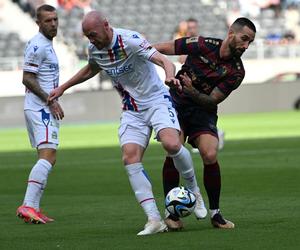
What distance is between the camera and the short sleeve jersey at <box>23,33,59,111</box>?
36.3 ft

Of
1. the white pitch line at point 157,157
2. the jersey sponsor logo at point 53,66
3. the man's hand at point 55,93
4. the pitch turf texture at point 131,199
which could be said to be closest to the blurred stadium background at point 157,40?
the pitch turf texture at point 131,199

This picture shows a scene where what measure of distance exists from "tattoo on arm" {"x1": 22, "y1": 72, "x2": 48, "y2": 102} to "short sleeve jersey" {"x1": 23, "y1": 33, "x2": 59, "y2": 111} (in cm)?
5

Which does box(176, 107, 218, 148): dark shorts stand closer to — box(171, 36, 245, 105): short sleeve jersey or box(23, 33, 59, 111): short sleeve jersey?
box(171, 36, 245, 105): short sleeve jersey

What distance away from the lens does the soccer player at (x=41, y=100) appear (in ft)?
35.9

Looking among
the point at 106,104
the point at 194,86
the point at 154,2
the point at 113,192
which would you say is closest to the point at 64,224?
the point at 194,86

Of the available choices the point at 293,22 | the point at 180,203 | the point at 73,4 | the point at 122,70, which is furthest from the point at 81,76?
the point at 293,22

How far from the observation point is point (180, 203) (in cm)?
953

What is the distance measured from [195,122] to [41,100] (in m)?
1.90

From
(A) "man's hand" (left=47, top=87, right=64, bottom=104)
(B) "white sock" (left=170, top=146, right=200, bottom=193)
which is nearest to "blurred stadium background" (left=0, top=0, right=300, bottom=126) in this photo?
(A) "man's hand" (left=47, top=87, right=64, bottom=104)

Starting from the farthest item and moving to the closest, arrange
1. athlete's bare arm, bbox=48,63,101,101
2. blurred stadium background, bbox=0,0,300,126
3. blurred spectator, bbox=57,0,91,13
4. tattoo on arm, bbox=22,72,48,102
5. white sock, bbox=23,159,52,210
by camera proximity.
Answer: blurred spectator, bbox=57,0,91,13 < blurred stadium background, bbox=0,0,300,126 < tattoo on arm, bbox=22,72,48,102 < white sock, bbox=23,159,52,210 < athlete's bare arm, bbox=48,63,101,101

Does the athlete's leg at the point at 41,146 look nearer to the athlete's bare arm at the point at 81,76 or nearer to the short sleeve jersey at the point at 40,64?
the short sleeve jersey at the point at 40,64

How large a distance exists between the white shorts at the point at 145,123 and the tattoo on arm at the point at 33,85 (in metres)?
1.51

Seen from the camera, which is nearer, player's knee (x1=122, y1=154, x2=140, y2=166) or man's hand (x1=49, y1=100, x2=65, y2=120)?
player's knee (x1=122, y1=154, x2=140, y2=166)

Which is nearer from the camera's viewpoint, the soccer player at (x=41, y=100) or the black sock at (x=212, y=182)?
the black sock at (x=212, y=182)
